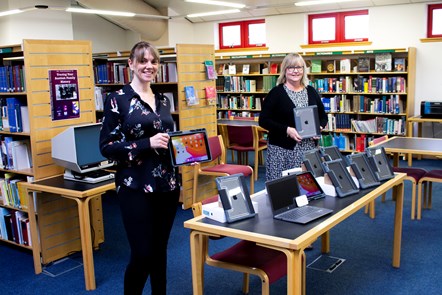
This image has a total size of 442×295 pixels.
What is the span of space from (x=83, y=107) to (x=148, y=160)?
1766 mm

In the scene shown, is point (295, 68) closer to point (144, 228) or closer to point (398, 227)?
point (398, 227)

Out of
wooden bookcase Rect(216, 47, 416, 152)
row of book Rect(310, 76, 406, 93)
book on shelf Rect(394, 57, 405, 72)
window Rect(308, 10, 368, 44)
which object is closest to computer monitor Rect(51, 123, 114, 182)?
wooden bookcase Rect(216, 47, 416, 152)

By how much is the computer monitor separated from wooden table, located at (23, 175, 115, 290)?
0.28 feet

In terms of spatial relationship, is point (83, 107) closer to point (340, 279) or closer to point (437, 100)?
point (340, 279)

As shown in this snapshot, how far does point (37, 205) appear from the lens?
376 cm

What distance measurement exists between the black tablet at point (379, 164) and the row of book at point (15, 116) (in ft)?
8.76

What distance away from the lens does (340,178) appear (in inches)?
111

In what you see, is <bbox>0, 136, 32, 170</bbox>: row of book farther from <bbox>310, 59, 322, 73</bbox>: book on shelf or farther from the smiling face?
<bbox>310, 59, 322, 73</bbox>: book on shelf

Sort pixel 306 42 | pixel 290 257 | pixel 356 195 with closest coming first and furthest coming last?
pixel 290 257, pixel 356 195, pixel 306 42

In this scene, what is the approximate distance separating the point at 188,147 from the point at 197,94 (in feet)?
10.0

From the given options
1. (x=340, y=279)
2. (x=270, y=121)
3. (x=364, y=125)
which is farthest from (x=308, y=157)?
(x=364, y=125)

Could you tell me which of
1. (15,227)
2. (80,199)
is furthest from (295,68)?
(15,227)

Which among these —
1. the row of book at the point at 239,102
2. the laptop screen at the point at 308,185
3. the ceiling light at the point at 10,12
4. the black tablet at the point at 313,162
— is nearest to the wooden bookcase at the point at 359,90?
the row of book at the point at 239,102

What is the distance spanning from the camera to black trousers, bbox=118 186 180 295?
238 cm
